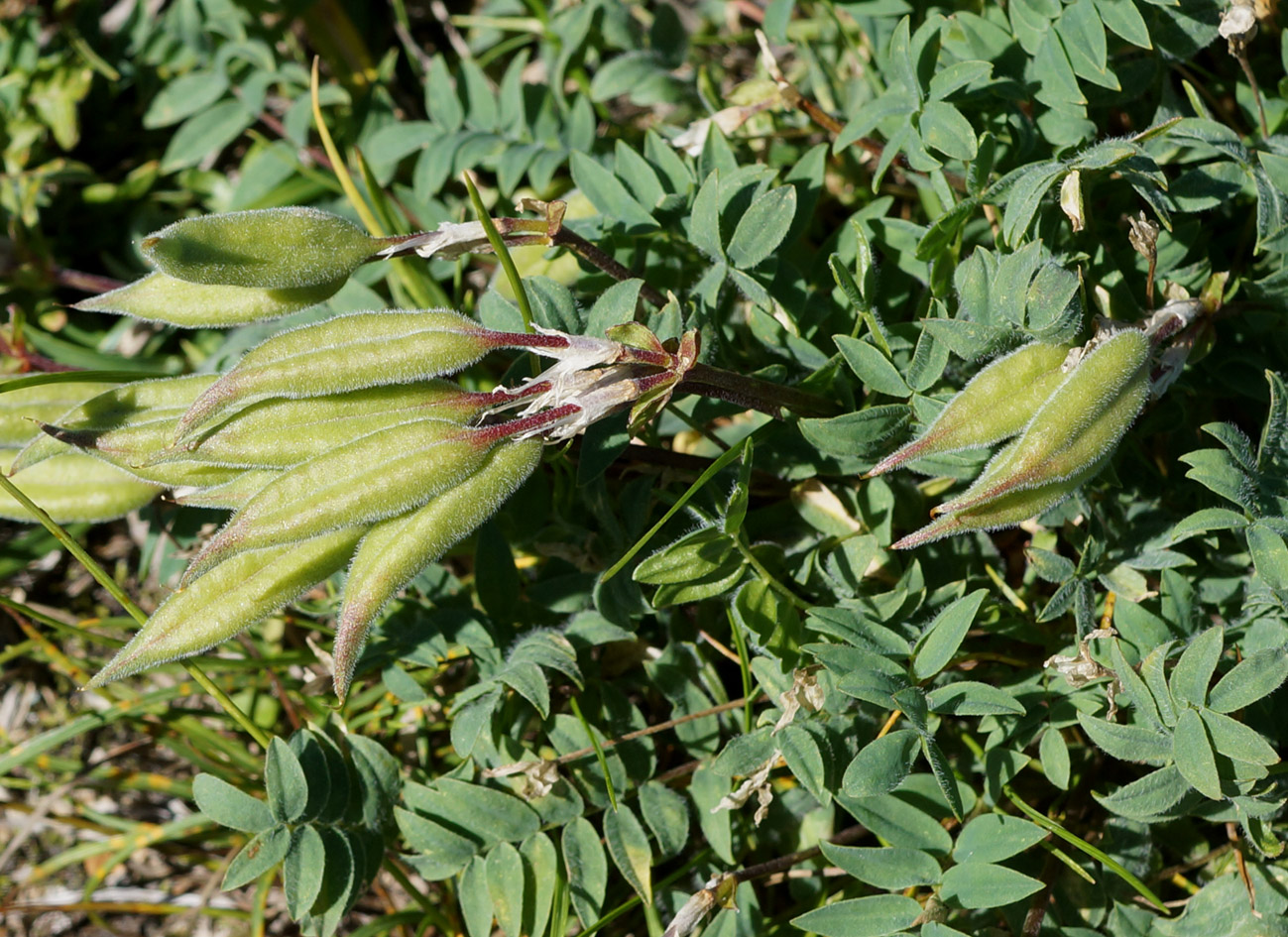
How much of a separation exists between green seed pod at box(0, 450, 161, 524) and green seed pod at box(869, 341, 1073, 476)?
1.96m

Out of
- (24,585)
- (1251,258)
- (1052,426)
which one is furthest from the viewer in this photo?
(24,585)

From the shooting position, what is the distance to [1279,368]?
2621 millimetres

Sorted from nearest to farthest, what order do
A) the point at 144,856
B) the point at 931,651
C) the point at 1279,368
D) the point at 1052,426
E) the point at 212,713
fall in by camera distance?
the point at 1052,426 → the point at 931,651 → the point at 1279,368 → the point at 212,713 → the point at 144,856

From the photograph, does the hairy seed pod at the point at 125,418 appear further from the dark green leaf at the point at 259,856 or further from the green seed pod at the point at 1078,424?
the green seed pod at the point at 1078,424

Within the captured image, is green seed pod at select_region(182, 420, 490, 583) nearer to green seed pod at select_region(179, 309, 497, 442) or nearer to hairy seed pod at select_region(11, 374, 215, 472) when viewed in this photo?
green seed pod at select_region(179, 309, 497, 442)

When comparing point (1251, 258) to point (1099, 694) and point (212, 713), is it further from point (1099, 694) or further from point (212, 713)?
point (212, 713)

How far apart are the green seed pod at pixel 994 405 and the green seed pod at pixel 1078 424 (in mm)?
69

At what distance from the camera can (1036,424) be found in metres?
2.03

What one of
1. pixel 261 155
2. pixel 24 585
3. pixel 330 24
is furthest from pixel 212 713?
pixel 330 24

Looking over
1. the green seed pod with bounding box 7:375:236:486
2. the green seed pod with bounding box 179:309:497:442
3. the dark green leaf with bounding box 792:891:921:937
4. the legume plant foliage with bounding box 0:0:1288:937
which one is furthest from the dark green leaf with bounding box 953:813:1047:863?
the green seed pod with bounding box 7:375:236:486

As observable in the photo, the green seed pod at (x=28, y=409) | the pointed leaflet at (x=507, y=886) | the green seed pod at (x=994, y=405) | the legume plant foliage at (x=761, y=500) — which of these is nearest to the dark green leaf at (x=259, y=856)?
the legume plant foliage at (x=761, y=500)

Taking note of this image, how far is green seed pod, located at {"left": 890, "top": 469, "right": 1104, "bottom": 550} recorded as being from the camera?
2.02 m

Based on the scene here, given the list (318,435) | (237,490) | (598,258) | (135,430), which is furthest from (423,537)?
(598,258)

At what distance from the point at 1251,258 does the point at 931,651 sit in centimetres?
150
